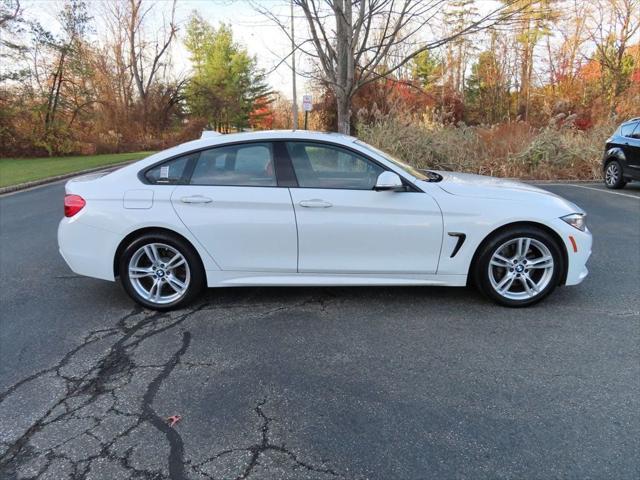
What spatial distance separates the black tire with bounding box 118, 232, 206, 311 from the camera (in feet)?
12.6

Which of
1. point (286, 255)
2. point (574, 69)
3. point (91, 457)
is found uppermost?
point (574, 69)

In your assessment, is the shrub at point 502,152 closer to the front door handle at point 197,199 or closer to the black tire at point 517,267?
the black tire at point 517,267

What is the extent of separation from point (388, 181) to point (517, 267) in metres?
1.39

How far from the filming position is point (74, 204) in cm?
388

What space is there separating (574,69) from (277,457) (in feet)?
112

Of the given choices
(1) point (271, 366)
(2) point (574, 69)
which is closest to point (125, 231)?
(1) point (271, 366)

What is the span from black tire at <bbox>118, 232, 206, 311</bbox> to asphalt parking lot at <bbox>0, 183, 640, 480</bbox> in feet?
0.38

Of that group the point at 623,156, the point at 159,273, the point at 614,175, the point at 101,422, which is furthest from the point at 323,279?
the point at 614,175

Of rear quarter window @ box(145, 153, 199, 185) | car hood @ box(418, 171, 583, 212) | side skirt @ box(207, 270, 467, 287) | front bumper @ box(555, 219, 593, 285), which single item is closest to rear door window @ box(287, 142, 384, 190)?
car hood @ box(418, 171, 583, 212)

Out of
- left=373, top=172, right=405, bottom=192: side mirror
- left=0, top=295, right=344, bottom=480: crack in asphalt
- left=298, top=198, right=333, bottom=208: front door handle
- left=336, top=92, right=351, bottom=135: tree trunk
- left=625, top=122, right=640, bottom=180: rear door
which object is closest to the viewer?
left=0, top=295, right=344, bottom=480: crack in asphalt

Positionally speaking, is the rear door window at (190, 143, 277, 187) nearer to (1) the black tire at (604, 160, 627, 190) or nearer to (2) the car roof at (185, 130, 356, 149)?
(2) the car roof at (185, 130, 356, 149)

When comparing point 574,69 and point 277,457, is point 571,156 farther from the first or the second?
point 574,69

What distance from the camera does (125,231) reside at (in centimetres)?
381

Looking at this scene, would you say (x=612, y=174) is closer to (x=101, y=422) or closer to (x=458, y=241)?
(x=458, y=241)
